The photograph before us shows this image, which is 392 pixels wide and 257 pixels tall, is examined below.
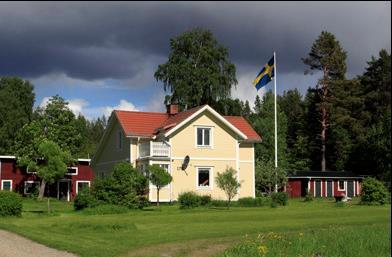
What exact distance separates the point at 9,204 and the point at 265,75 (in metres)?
26.2

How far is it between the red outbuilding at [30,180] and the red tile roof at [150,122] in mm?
13057

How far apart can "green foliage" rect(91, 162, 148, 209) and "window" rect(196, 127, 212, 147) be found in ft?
32.8

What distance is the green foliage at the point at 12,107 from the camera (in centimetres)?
7388

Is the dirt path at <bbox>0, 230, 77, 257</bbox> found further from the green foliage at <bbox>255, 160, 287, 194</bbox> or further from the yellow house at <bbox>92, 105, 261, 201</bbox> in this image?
the green foliage at <bbox>255, 160, 287, 194</bbox>

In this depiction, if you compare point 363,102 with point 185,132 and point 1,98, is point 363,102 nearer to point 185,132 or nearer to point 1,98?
point 185,132

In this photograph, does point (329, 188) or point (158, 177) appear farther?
point (329, 188)

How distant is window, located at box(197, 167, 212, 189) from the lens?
41719mm

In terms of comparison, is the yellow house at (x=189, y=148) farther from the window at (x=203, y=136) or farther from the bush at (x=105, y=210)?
the bush at (x=105, y=210)

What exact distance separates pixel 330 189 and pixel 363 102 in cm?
1472

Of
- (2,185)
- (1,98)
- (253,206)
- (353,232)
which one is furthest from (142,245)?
(1,98)

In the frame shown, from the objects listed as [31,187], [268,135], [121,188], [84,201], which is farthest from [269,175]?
[31,187]

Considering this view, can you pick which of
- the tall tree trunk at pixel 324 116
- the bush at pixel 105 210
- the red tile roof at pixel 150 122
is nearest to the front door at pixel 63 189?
the red tile roof at pixel 150 122

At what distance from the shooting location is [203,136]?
138 feet

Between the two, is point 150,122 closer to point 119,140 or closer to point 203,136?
point 119,140
